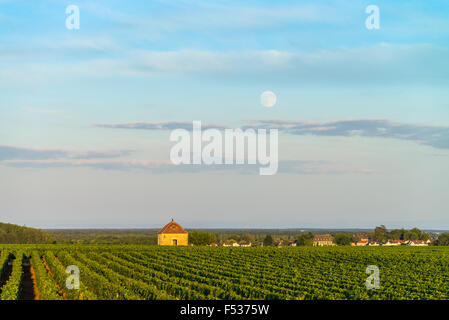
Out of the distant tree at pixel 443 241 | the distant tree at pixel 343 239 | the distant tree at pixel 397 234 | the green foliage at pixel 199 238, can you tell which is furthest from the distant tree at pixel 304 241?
the green foliage at pixel 199 238

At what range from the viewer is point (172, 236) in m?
90.0

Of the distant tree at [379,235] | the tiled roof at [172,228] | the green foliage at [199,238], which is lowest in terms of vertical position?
the distant tree at [379,235]

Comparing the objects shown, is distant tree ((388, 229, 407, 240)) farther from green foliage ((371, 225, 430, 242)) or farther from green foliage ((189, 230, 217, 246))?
green foliage ((189, 230, 217, 246))

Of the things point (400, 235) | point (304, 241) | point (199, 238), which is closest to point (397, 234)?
point (400, 235)

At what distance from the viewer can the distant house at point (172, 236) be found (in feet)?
295

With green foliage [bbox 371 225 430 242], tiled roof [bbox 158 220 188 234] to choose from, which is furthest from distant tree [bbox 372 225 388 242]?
tiled roof [bbox 158 220 188 234]

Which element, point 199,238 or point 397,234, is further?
point 397,234

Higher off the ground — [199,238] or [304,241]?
[199,238]

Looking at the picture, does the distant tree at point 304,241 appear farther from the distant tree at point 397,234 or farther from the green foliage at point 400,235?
the distant tree at point 397,234

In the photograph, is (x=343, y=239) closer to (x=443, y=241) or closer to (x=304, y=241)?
(x=304, y=241)
